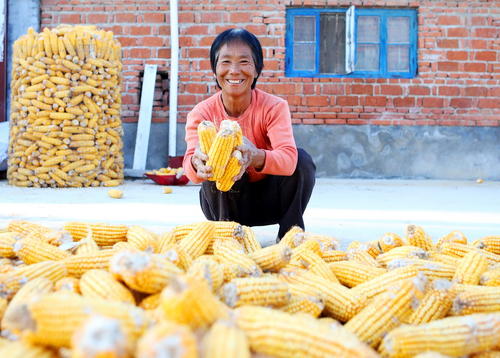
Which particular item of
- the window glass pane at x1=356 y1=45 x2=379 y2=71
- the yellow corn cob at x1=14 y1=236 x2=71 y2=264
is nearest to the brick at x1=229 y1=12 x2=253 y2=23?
the window glass pane at x1=356 y1=45 x2=379 y2=71

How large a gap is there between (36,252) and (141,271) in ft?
2.85

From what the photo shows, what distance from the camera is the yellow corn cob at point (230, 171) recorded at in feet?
8.84

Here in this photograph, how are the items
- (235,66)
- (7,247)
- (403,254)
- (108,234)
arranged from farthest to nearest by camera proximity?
(235,66), (108,234), (403,254), (7,247)

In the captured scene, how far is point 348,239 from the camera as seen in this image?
3676mm

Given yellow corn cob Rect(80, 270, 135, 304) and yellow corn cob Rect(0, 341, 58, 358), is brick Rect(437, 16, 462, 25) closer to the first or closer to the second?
yellow corn cob Rect(80, 270, 135, 304)

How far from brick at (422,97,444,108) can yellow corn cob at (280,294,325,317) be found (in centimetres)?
829

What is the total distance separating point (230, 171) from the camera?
277 centimetres

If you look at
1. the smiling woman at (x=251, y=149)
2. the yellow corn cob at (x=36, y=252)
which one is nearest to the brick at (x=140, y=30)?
the smiling woman at (x=251, y=149)

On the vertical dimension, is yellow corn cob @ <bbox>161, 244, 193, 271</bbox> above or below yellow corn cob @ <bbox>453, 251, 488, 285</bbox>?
Answer: above

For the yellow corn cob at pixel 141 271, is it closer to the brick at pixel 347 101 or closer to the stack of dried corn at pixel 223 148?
the stack of dried corn at pixel 223 148

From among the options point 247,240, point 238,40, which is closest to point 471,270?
point 247,240

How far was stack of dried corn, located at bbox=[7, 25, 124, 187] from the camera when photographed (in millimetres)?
7141

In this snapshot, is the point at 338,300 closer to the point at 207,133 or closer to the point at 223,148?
the point at 223,148

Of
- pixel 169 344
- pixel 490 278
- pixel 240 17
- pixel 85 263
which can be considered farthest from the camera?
Answer: pixel 240 17
